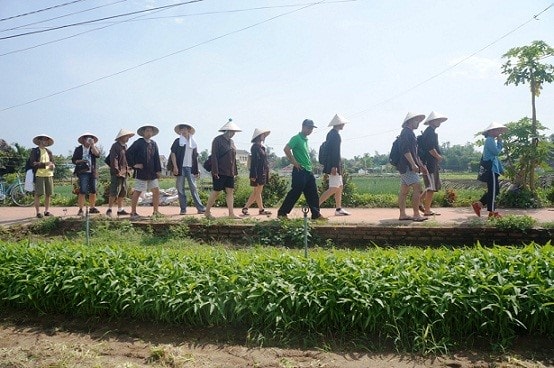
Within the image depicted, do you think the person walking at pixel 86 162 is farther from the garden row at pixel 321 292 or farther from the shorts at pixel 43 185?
the garden row at pixel 321 292

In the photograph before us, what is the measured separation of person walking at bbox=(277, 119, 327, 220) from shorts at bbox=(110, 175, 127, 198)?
11.4ft

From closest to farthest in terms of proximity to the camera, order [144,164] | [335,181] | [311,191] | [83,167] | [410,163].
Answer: [410,163] < [311,191] < [335,181] < [144,164] < [83,167]

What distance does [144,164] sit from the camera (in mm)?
7961

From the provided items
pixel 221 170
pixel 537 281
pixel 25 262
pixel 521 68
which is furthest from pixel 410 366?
pixel 521 68

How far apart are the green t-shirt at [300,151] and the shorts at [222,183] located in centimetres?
135

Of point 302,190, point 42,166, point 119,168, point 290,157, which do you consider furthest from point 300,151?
point 42,166

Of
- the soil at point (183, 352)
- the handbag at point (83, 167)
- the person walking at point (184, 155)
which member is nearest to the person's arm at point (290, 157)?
the person walking at point (184, 155)

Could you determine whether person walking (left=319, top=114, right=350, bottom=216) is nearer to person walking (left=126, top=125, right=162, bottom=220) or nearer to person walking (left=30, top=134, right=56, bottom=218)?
person walking (left=126, top=125, right=162, bottom=220)

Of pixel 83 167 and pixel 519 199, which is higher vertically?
pixel 83 167

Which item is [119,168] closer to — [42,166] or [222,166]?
[42,166]

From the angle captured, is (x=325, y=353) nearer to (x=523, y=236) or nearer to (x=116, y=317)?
(x=116, y=317)

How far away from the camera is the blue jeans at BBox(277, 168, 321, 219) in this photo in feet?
22.8

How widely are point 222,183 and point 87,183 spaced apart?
2896mm

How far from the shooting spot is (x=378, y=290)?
3238 millimetres
